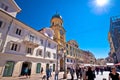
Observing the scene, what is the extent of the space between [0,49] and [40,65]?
10.1m

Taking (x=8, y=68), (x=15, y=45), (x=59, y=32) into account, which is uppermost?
(x=59, y=32)

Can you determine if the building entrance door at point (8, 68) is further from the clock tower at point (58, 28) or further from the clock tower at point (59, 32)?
the clock tower at point (58, 28)

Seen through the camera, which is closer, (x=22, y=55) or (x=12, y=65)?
(x=12, y=65)

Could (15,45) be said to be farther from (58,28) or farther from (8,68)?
(58,28)

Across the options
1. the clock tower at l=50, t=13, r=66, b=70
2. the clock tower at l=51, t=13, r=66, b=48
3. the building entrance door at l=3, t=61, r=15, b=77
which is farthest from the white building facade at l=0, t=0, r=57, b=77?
the clock tower at l=51, t=13, r=66, b=48

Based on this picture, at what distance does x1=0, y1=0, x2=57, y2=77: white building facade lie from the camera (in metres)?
13.3

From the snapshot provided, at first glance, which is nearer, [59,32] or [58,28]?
[58,28]

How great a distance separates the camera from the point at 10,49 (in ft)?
46.4

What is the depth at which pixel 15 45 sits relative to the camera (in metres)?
15.1

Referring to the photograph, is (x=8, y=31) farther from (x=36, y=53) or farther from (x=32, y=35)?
(x=36, y=53)

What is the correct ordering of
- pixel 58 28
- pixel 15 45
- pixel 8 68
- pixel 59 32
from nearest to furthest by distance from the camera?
pixel 8 68 < pixel 15 45 < pixel 58 28 < pixel 59 32

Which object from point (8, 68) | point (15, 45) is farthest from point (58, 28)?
point (8, 68)

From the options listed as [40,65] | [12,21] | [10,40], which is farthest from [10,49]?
[40,65]

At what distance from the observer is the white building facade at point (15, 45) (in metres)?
13.3
